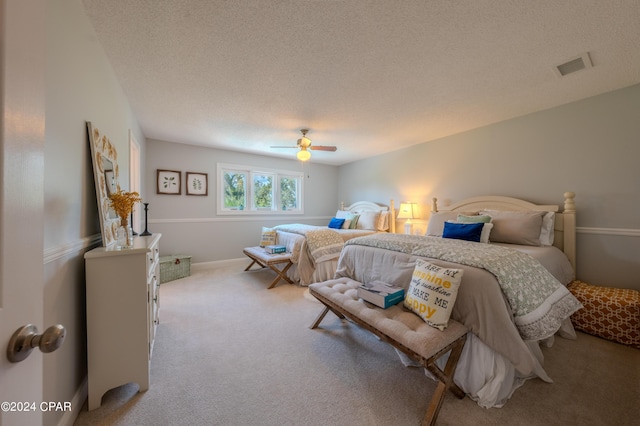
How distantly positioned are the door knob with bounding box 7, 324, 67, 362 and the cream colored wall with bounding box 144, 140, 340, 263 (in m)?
4.17

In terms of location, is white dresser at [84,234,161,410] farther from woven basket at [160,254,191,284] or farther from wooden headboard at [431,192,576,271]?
wooden headboard at [431,192,576,271]

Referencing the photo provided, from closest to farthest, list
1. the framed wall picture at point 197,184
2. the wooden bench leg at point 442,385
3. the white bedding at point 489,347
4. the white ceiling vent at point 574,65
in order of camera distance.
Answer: the wooden bench leg at point 442,385
the white bedding at point 489,347
the white ceiling vent at point 574,65
the framed wall picture at point 197,184

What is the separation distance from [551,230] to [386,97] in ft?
7.61

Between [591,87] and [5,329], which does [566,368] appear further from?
[5,329]

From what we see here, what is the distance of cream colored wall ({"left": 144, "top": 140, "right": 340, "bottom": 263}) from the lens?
4074mm

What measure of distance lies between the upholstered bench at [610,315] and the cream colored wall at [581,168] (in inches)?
16.8

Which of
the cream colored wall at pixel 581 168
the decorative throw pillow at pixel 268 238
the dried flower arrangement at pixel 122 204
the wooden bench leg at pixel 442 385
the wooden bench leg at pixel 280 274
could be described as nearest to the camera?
the wooden bench leg at pixel 442 385

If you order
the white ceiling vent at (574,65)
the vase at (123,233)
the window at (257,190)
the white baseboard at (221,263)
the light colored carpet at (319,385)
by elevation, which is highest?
the white ceiling vent at (574,65)

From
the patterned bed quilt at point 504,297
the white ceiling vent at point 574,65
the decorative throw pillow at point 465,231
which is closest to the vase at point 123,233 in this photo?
the patterned bed quilt at point 504,297

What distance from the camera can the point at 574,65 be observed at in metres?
2.02

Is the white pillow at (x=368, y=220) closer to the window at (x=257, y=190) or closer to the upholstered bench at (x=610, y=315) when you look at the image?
the window at (x=257, y=190)

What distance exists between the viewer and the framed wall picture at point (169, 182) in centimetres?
407

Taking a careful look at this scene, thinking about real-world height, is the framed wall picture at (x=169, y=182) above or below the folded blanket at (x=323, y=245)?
above

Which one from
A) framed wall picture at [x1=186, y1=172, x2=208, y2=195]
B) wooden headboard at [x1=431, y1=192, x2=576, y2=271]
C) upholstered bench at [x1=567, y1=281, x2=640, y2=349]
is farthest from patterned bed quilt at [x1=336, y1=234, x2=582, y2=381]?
framed wall picture at [x1=186, y1=172, x2=208, y2=195]
